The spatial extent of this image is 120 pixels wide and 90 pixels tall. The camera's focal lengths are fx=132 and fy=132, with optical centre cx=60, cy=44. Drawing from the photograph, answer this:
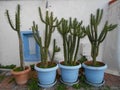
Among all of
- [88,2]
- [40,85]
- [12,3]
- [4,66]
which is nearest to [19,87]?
[40,85]

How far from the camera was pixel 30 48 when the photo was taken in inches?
133

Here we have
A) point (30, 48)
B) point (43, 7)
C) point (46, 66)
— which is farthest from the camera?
point (30, 48)

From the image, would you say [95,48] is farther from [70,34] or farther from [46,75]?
[46,75]

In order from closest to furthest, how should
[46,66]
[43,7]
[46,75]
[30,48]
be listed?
[46,75]
[46,66]
[43,7]
[30,48]

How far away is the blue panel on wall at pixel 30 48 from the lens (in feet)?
10.8

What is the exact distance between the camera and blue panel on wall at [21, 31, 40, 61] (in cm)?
329

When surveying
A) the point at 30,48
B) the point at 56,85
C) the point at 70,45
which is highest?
the point at 70,45

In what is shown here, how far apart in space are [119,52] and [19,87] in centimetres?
211

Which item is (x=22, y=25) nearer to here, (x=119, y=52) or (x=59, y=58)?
(x=59, y=58)

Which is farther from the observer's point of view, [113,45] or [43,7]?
[43,7]

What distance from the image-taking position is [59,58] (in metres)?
3.04

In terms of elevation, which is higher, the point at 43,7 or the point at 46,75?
the point at 43,7

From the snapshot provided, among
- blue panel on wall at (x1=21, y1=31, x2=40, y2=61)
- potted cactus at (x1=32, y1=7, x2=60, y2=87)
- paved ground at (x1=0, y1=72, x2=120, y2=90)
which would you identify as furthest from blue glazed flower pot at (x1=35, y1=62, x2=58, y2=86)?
blue panel on wall at (x1=21, y1=31, x2=40, y2=61)

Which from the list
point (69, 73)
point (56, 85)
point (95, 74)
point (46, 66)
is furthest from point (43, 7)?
point (95, 74)
